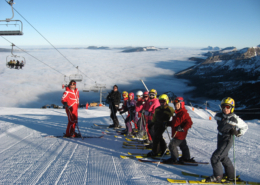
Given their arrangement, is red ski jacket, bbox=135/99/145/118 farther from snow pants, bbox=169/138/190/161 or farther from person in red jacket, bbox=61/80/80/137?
snow pants, bbox=169/138/190/161

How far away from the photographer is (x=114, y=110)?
8.27 metres

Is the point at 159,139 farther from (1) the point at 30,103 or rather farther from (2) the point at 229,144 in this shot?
(1) the point at 30,103

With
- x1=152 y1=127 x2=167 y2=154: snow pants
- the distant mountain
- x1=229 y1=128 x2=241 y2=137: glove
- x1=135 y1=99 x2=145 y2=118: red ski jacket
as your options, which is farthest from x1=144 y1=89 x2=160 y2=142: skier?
the distant mountain

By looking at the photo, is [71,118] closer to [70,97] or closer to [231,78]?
[70,97]

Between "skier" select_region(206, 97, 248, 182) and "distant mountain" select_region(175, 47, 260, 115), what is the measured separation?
119749 millimetres

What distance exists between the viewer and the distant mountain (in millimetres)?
120312

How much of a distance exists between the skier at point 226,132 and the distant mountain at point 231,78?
120 meters

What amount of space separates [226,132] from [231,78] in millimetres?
169644

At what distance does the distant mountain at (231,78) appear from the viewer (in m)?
120

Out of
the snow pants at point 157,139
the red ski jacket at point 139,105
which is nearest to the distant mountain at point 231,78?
the red ski jacket at point 139,105

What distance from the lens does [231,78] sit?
502 ft

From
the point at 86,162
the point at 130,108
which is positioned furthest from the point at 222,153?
the point at 130,108

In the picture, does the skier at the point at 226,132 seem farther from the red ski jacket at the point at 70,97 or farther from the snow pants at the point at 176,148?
the red ski jacket at the point at 70,97

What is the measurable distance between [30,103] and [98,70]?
89.4 m
